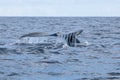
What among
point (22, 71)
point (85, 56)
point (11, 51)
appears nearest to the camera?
point (22, 71)

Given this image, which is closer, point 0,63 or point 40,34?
point 0,63

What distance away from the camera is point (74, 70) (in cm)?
2567

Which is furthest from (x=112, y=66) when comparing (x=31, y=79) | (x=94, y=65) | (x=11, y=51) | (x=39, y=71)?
(x=11, y=51)

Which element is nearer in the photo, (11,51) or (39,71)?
(39,71)

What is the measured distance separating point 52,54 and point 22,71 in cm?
931

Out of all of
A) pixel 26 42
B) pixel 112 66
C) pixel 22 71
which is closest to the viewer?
pixel 22 71

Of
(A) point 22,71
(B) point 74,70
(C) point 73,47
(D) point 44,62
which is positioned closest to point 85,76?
(B) point 74,70

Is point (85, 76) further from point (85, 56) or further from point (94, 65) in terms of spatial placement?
point (85, 56)

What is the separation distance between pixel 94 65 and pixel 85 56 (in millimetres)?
5409

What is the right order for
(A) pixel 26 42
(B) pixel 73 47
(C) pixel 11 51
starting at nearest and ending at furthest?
(C) pixel 11 51, (B) pixel 73 47, (A) pixel 26 42

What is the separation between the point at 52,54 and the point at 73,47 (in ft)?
20.5

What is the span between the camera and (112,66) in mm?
27266

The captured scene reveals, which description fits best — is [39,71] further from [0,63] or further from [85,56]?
[85,56]

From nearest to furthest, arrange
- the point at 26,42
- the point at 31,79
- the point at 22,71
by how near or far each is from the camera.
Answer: the point at 31,79, the point at 22,71, the point at 26,42
